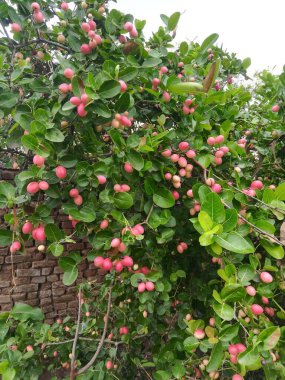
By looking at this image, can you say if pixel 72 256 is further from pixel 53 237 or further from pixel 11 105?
pixel 11 105

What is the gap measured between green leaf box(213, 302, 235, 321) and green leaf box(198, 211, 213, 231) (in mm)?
193

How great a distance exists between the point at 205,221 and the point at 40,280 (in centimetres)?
234

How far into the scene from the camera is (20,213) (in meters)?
0.90

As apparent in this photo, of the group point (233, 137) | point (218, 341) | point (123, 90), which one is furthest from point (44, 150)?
point (233, 137)

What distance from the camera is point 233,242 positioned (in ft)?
2.19

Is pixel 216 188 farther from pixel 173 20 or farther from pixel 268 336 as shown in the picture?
pixel 173 20

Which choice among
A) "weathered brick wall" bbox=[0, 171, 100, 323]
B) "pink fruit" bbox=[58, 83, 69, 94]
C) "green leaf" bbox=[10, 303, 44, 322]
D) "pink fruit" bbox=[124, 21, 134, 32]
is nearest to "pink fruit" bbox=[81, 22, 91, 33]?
"pink fruit" bbox=[124, 21, 134, 32]

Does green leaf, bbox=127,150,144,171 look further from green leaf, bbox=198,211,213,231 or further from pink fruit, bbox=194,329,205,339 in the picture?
pink fruit, bbox=194,329,205,339

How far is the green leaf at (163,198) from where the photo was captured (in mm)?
854

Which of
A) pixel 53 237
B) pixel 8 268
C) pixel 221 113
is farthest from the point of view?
pixel 8 268

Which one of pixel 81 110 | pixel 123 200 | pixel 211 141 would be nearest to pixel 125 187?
pixel 123 200

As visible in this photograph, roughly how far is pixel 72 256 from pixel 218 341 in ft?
1.59

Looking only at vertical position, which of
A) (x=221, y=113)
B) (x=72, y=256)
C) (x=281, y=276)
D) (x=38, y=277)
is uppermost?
(x=221, y=113)

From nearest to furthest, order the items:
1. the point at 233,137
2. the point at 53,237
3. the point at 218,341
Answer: the point at 218,341 → the point at 53,237 → the point at 233,137
